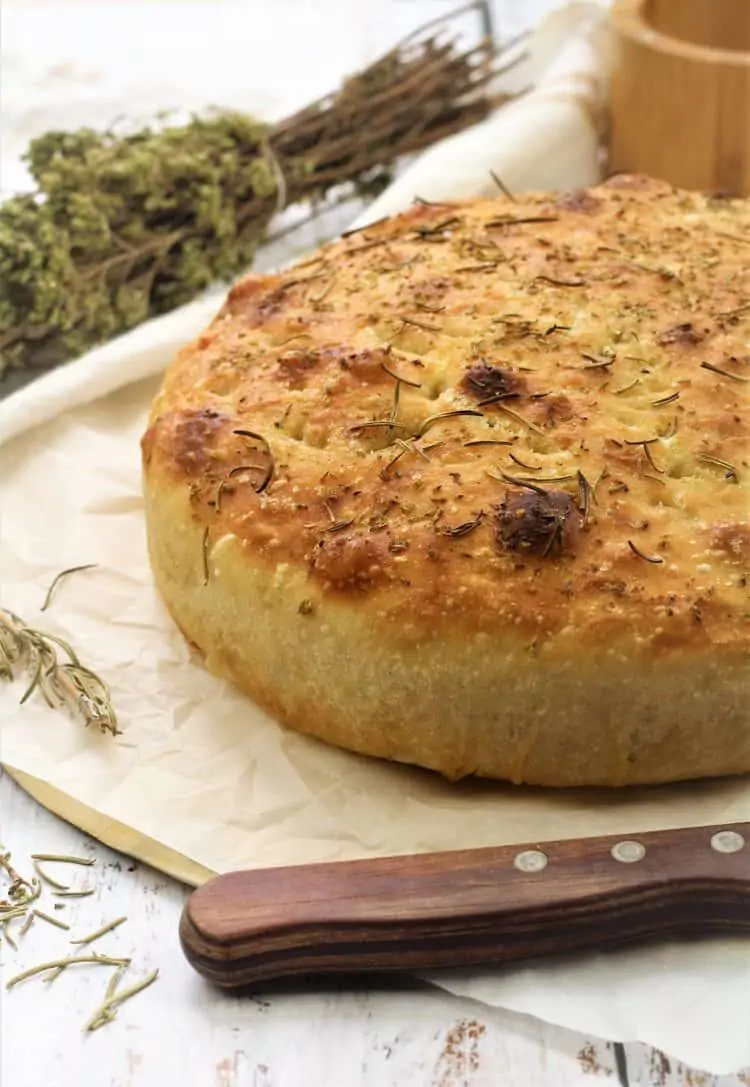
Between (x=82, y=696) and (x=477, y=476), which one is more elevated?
(x=477, y=476)

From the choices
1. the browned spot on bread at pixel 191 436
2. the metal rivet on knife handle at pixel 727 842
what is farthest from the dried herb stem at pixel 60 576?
the metal rivet on knife handle at pixel 727 842

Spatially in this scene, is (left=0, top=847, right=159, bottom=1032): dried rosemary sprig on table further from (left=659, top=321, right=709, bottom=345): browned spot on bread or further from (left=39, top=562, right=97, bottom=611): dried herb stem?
(left=659, top=321, right=709, bottom=345): browned spot on bread

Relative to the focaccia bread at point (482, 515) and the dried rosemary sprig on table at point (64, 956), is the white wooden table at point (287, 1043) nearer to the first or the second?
the dried rosemary sprig on table at point (64, 956)

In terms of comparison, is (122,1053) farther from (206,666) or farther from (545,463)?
(545,463)

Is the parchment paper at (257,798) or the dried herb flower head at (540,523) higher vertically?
the dried herb flower head at (540,523)

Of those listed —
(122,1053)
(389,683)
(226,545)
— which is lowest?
(122,1053)

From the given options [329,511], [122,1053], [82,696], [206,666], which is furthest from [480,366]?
[122,1053]
